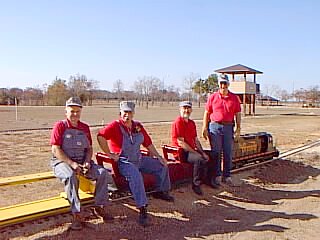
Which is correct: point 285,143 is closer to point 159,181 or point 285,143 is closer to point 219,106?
point 219,106

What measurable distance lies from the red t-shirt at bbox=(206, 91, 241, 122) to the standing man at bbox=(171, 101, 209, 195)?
2.07 feet

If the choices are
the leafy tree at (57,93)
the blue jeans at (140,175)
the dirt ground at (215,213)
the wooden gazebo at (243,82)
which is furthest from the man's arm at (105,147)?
the leafy tree at (57,93)

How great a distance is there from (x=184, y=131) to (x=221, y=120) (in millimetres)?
828

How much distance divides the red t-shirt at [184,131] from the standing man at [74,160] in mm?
1817

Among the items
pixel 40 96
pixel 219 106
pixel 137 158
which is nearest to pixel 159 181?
pixel 137 158

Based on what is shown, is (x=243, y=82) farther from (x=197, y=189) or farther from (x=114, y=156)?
(x=114, y=156)

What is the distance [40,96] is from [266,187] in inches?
3218

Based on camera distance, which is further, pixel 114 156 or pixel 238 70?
pixel 238 70

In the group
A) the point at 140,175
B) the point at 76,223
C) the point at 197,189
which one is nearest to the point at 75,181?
the point at 76,223

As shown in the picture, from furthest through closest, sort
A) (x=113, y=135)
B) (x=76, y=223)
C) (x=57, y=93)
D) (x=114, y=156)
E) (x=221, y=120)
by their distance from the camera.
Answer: (x=57, y=93) → (x=221, y=120) → (x=113, y=135) → (x=114, y=156) → (x=76, y=223)

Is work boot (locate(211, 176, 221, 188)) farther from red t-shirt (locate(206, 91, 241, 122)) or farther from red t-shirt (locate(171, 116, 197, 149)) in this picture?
red t-shirt (locate(206, 91, 241, 122))

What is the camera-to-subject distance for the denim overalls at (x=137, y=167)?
525 cm

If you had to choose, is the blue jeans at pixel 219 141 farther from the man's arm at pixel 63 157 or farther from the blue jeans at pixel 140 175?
the man's arm at pixel 63 157

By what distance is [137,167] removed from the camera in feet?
18.5
